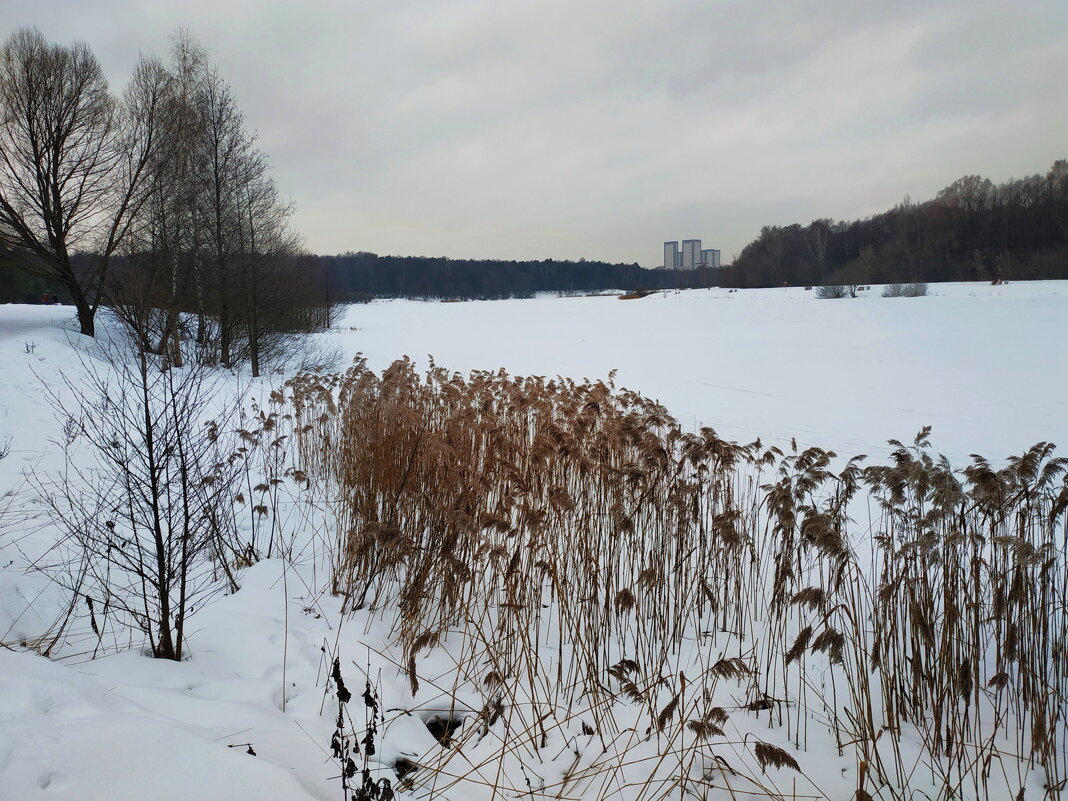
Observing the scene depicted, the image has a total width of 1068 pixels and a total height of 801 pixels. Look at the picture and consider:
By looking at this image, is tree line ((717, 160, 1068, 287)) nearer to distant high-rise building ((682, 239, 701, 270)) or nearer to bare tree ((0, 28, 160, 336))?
bare tree ((0, 28, 160, 336))

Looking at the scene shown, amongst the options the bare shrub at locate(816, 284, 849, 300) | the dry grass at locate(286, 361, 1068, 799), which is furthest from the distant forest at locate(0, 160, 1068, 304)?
the dry grass at locate(286, 361, 1068, 799)

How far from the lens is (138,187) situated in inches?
555

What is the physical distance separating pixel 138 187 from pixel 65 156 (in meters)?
1.48

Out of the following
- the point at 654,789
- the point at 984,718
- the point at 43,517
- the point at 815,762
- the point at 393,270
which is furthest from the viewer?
the point at 393,270

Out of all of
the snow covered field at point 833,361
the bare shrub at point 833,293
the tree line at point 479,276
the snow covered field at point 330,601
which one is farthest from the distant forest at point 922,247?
the tree line at point 479,276

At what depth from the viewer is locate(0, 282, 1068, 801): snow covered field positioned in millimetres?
1642

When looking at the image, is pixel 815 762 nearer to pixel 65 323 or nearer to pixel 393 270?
pixel 65 323

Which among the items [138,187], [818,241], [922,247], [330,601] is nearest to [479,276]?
[818,241]

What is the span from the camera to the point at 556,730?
2.62m

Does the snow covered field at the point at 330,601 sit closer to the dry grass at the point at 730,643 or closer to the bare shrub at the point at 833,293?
the dry grass at the point at 730,643

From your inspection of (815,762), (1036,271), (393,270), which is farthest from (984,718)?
(393,270)

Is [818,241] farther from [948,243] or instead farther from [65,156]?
[65,156]

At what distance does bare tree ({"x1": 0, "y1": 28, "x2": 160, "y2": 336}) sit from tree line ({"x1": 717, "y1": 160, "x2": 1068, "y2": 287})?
121 feet

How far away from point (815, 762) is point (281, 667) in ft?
8.16
